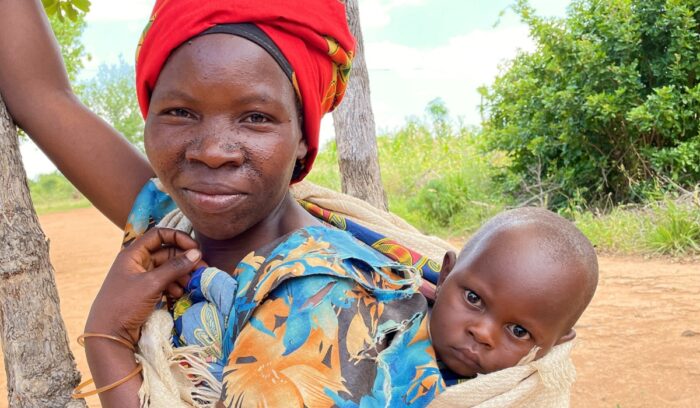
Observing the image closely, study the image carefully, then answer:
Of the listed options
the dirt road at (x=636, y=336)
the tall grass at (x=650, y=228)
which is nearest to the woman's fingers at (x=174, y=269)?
the dirt road at (x=636, y=336)

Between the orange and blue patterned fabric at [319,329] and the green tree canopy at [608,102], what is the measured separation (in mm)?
7122

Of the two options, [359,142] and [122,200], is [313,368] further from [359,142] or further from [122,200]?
[359,142]

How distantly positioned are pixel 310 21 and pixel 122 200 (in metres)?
0.75

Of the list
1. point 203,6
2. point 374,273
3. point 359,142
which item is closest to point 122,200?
point 203,6

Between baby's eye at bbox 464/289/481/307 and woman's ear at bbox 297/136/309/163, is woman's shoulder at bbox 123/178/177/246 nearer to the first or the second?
woman's ear at bbox 297/136/309/163

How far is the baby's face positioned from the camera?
1610mm

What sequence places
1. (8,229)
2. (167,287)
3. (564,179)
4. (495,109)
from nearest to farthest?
(167,287) → (8,229) → (564,179) → (495,109)

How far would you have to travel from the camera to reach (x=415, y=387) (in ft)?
4.63

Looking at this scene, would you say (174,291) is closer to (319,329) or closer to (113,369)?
(113,369)

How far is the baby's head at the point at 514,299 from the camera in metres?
1.61

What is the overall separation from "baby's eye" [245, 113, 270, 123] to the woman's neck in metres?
0.23

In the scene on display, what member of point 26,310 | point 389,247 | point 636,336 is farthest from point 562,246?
point 636,336

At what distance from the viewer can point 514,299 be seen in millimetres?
1624

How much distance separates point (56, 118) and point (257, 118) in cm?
69
